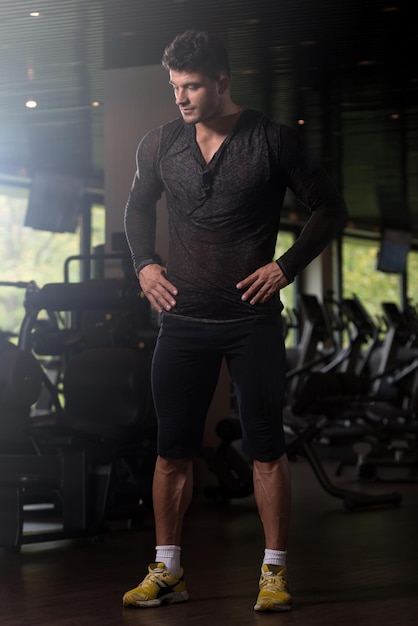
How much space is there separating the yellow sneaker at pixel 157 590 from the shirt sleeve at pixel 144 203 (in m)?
0.79

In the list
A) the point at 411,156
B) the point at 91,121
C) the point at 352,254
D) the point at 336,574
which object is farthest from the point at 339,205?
the point at 352,254

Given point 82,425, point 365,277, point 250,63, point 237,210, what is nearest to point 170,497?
point 237,210

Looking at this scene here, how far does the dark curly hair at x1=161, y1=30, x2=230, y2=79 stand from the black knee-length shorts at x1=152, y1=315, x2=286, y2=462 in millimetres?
628

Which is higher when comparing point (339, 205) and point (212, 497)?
point (339, 205)

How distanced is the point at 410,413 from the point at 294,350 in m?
2.96

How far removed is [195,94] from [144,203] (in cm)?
36

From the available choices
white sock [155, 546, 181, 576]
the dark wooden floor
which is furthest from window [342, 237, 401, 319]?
white sock [155, 546, 181, 576]

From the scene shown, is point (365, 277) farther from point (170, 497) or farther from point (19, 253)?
point (170, 497)

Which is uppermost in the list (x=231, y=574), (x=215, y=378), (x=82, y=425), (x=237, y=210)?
(x=237, y=210)

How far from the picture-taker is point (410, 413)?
8.77 metres

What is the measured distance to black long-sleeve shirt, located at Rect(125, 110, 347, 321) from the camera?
2586 mm

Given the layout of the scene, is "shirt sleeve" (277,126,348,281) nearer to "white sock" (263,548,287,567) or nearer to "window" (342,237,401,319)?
"white sock" (263,548,287,567)

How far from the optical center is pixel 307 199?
2627 mm

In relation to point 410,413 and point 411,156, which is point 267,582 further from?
point 411,156
